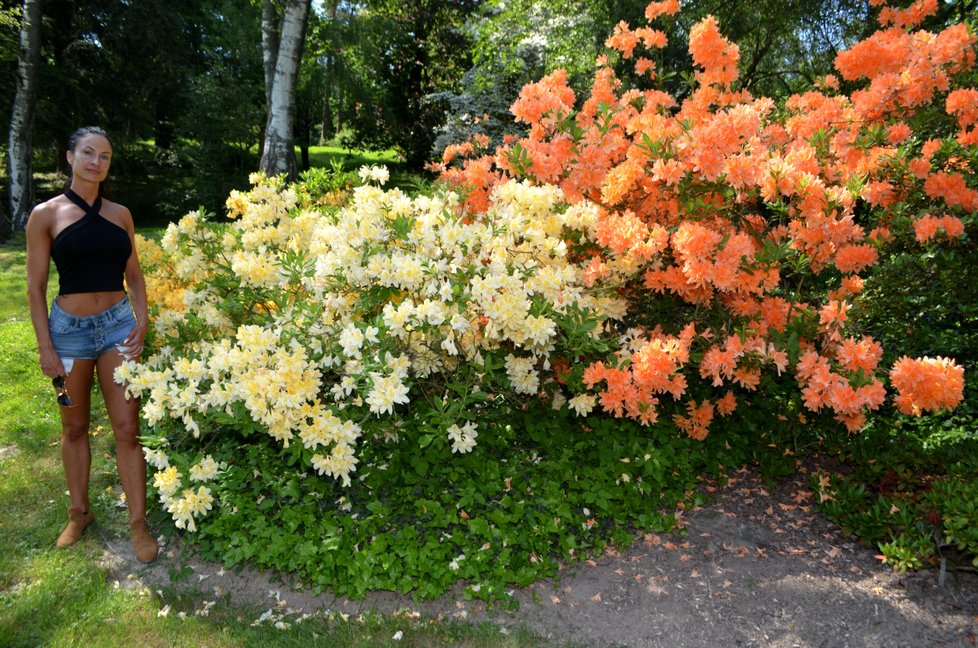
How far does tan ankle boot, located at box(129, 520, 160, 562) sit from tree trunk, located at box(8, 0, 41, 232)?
36.1 feet

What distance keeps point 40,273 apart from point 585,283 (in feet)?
8.77

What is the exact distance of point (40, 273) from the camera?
9.72 feet

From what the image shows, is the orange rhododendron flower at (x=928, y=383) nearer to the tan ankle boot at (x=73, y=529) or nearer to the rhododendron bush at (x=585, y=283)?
the rhododendron bush at (x=585, y=283)

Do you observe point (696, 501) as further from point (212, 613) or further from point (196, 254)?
point (196, 254)

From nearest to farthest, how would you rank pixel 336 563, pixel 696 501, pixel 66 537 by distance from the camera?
pixel 336 563, pixel 66 537, pixel 696 501

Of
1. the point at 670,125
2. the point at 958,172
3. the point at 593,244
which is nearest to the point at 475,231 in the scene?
the point at 593,244

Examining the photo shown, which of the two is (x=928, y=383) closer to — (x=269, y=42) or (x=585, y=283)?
(x=585, y=283)

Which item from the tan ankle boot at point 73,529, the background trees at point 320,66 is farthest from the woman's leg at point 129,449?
the background trees at point 320,66

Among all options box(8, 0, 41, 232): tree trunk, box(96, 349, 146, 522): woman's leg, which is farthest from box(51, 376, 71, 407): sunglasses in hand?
box(8, 0, 41, 232): tree trunk

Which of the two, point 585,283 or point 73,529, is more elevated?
point 585,283

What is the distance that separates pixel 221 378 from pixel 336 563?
3.63ft

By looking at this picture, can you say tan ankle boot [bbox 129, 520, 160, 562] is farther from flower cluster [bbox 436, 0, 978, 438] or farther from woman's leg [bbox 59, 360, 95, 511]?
flower cluster [bbox 436, 0, 978, 438]

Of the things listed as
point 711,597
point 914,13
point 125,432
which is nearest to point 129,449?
point 125,432

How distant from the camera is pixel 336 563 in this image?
3.13m
